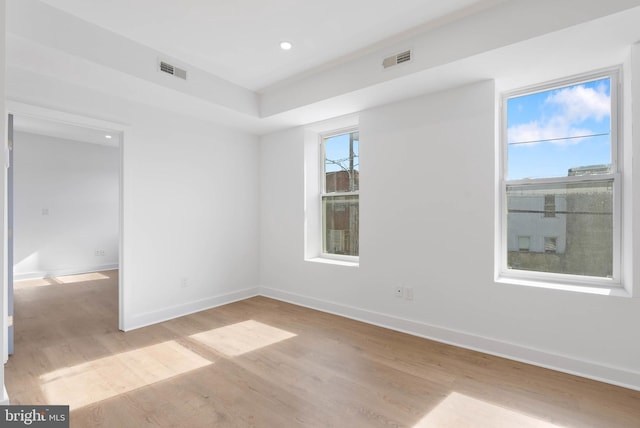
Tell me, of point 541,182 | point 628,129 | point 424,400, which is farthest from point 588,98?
point 424,400

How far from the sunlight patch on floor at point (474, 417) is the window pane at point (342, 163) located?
2.59m

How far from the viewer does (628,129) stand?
2.25 m

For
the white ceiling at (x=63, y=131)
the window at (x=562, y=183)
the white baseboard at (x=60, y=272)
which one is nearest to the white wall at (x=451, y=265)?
the window at (x=562, y=183)

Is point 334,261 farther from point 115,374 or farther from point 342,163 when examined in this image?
point 115,374

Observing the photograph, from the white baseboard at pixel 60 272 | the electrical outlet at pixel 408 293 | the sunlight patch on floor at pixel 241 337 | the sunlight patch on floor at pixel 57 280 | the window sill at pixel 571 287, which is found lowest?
the sunlight patch on floor at pixel 57 280

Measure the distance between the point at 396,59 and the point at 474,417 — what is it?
2803 mm

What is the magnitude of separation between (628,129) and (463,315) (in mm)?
1942

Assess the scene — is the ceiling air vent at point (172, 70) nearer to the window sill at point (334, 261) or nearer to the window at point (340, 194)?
the window at point (340, 194)

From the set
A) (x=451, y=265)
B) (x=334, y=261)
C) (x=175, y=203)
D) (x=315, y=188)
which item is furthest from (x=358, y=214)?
(x=175, y=203)

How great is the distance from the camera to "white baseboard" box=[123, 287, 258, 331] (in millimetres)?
3310

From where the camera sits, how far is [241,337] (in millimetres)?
3066

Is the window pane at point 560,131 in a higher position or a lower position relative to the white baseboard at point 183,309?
higher

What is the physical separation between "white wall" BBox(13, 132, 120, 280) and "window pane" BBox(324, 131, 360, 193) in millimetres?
5388

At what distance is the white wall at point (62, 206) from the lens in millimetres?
5699
